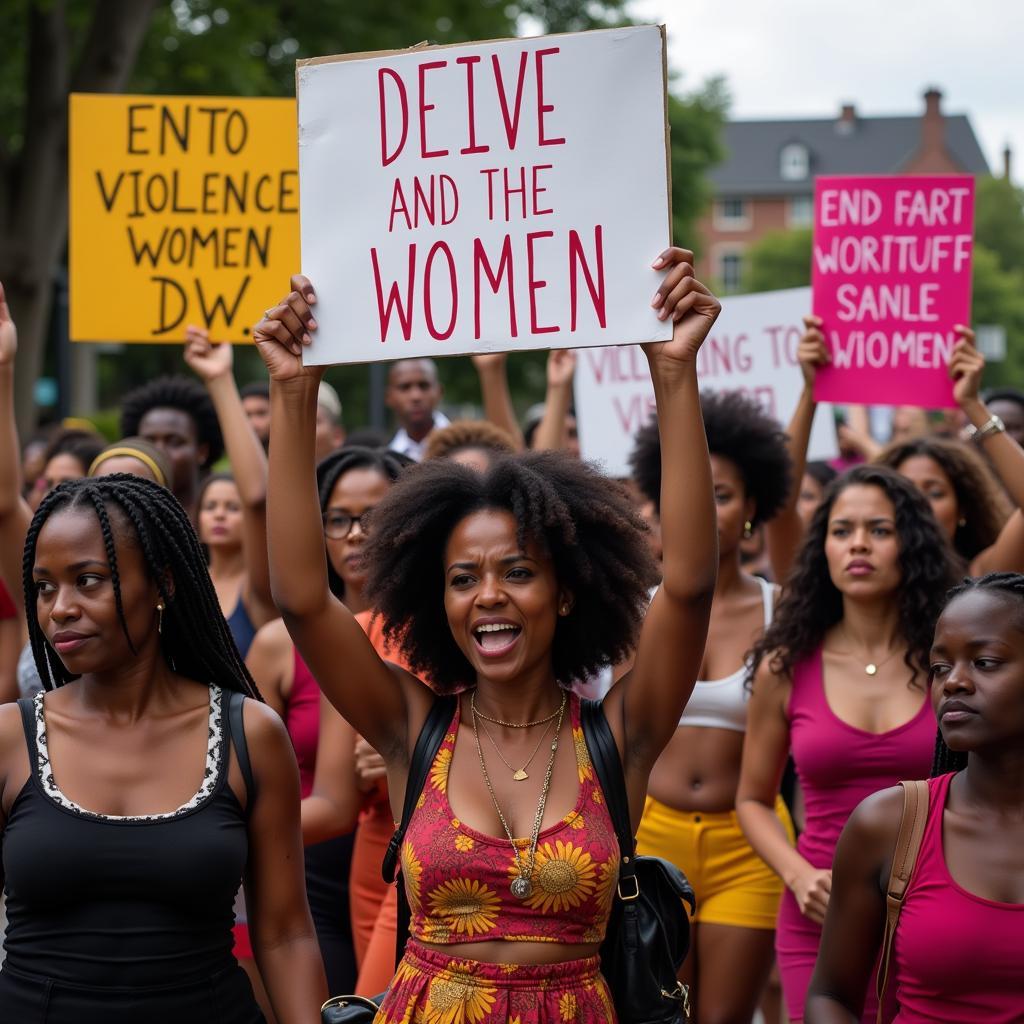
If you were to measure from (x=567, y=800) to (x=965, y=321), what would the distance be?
3.59 m

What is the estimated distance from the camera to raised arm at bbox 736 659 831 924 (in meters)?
4.65

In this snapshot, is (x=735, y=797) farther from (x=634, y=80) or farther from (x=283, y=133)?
(x=283, y=133)

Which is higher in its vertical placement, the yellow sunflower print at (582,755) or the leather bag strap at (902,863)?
the yellow sunflower print at (582,755)

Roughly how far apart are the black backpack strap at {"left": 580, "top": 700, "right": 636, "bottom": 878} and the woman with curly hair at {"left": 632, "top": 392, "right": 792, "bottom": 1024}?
1.66 metres

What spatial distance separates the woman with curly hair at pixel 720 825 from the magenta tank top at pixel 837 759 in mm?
375

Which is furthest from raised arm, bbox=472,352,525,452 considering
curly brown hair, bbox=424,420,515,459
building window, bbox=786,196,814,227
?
building window, bbox=786,196,814,227

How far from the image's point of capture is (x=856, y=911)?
125 inches

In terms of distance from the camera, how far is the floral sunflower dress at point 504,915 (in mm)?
3061

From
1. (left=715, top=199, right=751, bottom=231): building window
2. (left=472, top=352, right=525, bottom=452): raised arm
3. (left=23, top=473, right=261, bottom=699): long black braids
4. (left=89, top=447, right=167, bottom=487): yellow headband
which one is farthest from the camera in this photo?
(left=715, top=199, right=751, bottom=231): building window

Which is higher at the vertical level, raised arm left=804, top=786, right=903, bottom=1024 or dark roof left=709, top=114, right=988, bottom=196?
dark roof left=709, top=114, right=988, bottom=196

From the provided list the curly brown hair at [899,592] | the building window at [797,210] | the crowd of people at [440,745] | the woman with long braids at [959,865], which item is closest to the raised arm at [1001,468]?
the curly brown hair at [899,592]

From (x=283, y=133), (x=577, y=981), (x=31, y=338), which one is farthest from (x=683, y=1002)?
(x=31, y=338)

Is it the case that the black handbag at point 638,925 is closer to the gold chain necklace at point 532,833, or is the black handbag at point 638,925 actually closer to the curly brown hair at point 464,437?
the gold chain necklace at point 532,833

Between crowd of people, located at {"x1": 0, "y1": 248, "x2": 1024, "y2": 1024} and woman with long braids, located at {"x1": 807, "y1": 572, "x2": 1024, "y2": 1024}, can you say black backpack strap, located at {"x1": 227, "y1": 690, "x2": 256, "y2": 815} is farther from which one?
woman with long braids, located at {"x1": 807, "y1": 572, "x2": 1024, "y2": 1024}
